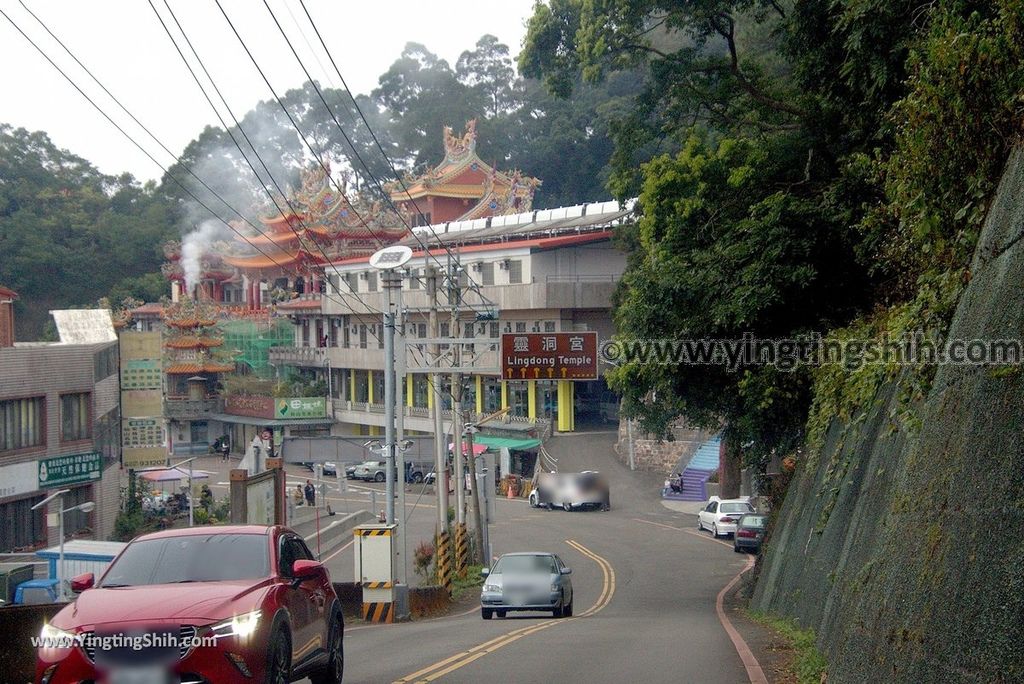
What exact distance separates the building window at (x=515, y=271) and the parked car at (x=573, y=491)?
33.4 feet

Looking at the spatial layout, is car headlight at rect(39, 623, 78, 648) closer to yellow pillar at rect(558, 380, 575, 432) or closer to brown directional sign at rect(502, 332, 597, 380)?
brown directional sign at rect(502, 332, 597, 380)

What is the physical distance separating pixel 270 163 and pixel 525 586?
328ft

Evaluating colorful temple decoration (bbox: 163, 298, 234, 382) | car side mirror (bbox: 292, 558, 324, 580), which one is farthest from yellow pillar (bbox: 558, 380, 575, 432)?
car side mirror (bbox: 292, 558, 324, 580)

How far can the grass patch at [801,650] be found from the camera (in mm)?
10016

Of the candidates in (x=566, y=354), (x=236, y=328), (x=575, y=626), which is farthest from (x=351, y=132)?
(x=575, y=626)

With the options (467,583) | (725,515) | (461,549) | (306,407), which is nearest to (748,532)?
(725,515)

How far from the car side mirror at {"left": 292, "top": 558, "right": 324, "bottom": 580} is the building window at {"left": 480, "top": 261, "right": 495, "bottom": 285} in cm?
4703

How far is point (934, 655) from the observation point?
256 inches

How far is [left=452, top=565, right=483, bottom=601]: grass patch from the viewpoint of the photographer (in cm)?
2788

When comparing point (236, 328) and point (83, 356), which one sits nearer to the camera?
point (83, 356)

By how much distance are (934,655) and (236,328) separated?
2964 inches

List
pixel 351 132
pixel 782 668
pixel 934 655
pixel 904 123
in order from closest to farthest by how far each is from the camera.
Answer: pixel 934 655, pixel 782 668, pixel 904 123, pixel 351 132

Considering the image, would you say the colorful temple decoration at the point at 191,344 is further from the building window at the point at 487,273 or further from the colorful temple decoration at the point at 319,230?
the building window at the point at 487,273

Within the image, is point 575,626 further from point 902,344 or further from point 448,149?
point 448,149
